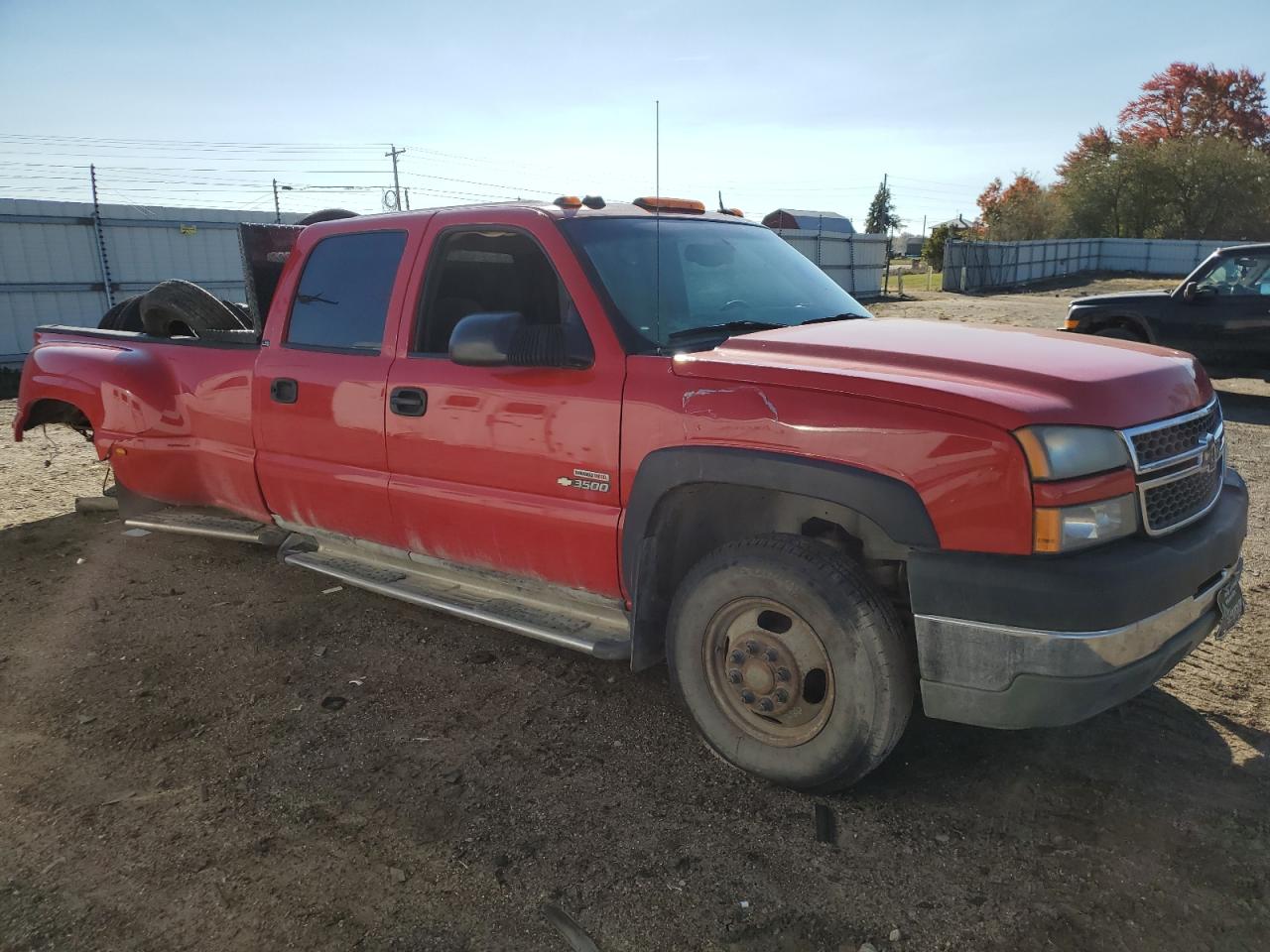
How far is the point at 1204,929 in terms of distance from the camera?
2238mm

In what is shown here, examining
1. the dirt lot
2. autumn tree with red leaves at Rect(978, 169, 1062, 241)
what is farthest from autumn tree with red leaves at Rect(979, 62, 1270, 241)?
the dirt lot

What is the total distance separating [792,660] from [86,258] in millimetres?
15425

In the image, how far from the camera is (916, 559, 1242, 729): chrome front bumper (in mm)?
2354

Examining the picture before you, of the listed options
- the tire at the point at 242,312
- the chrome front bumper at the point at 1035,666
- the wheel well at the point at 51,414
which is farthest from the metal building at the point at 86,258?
the chrome front bumper at the point at 1035,666

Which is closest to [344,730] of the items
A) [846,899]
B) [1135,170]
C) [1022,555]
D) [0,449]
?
[846,899]

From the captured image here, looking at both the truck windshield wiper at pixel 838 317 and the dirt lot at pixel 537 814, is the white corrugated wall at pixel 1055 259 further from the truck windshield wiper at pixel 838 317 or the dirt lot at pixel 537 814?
the truck windshield wiper at pixel 838 317

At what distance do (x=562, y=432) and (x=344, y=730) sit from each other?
4.63 ft

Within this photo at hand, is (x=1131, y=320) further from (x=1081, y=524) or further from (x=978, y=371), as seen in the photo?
(x=1081, y=524)

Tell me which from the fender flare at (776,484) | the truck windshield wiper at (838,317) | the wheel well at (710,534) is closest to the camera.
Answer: the fender flare at (776,484)

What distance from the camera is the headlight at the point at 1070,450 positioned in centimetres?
232

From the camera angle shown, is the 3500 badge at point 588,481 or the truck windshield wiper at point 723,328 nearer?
the 3500 badge at point 588,481

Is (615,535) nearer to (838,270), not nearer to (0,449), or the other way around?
(0,449)

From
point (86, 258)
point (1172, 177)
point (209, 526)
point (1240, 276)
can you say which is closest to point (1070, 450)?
point (209, 526)

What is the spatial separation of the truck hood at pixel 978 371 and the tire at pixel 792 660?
538 mm
